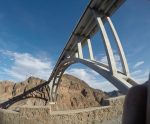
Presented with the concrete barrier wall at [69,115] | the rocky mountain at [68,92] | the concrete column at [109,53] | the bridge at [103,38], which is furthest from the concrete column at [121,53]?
the rocky mountain at [68,92]

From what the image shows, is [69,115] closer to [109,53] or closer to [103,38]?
[109,53]

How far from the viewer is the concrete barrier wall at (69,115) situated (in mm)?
11211

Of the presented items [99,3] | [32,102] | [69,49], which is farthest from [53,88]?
[99,3]

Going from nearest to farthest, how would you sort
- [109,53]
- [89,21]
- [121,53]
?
[109,53], [121,53], [89,21]

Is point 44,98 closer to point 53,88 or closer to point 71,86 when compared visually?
point 53,88

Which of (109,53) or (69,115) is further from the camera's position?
(109,53)

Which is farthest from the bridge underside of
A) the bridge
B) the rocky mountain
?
the rocky mountain

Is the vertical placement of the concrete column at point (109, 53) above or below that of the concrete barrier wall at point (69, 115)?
above

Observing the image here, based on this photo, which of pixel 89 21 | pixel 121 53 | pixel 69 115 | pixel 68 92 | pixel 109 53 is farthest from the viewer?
pixel 68 92

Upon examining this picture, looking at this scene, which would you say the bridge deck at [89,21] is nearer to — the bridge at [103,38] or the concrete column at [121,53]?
the bridge at [103,38]

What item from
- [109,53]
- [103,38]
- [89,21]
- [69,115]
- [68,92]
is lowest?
[69,115]

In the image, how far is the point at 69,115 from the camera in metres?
11.5

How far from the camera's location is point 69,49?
2805 centimetres

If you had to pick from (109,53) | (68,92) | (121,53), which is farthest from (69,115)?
(68,92)
